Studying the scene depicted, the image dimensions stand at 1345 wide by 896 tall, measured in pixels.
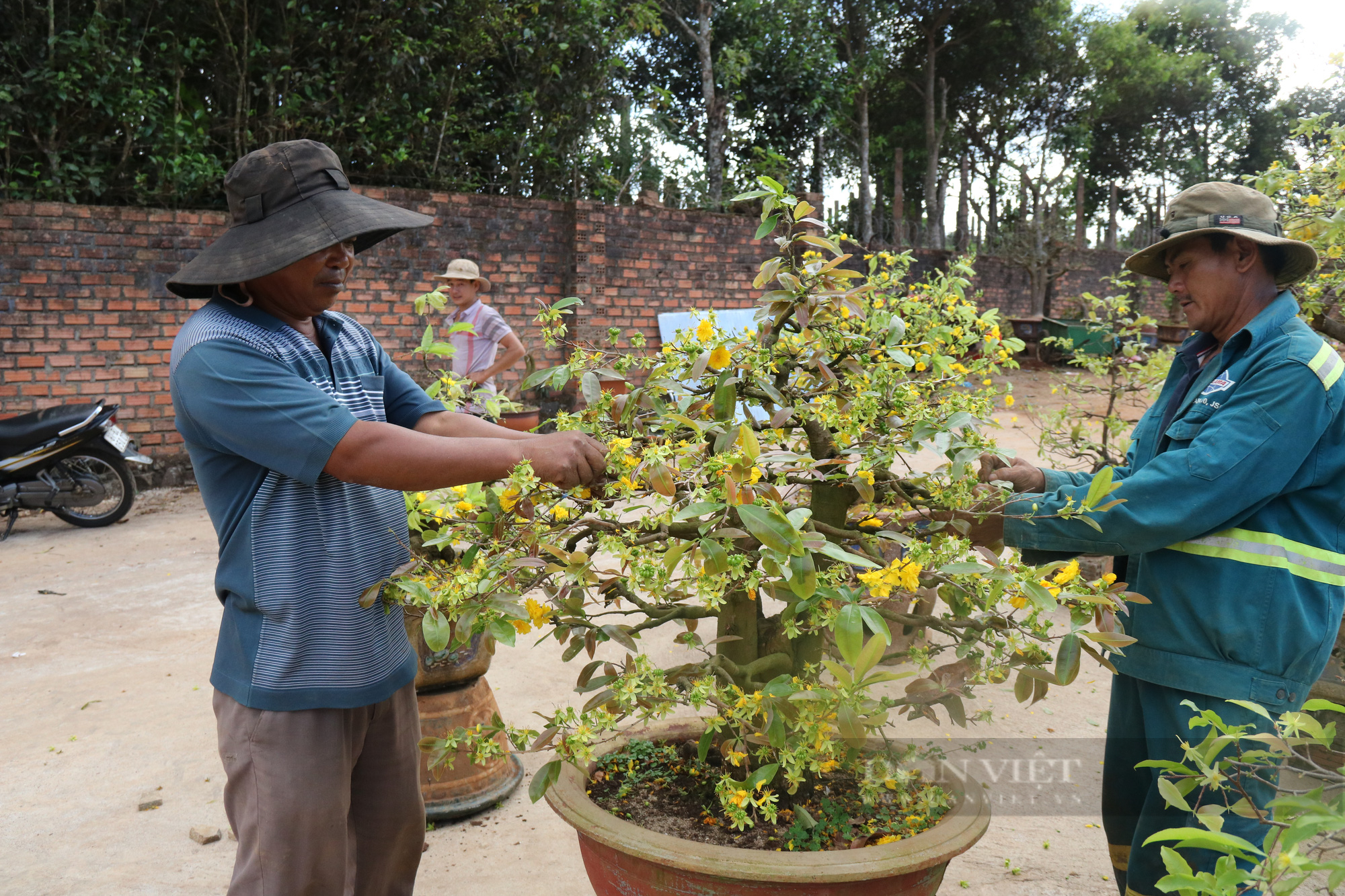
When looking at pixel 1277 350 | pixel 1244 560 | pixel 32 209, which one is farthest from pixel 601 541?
pixel 32 209

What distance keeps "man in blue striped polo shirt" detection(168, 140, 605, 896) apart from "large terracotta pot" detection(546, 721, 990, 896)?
473 millimetres

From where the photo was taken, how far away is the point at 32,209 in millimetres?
6699

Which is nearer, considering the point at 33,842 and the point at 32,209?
the point at 33,842

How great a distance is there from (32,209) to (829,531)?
717 centimetres

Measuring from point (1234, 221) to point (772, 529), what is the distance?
1.29 m

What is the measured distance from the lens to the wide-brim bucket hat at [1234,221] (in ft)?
6.10

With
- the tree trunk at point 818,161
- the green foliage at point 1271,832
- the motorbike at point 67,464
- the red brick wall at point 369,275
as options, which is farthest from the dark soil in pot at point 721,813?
the tree trunk at point 818,161

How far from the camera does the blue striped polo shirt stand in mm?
1542

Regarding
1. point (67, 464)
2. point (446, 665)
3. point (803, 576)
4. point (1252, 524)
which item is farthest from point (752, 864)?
point (67, 464)

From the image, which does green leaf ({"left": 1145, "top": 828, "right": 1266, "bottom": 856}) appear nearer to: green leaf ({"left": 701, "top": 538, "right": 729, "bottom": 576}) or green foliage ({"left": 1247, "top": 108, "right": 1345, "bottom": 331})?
green leaf ({"left": 701, "top": 538, "right": 729, "bottom": 576})

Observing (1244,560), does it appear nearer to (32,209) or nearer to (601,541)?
(601,541)

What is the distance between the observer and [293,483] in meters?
1.65

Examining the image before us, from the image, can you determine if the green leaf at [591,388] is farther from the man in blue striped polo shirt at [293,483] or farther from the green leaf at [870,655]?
the green leaf at [870,655]

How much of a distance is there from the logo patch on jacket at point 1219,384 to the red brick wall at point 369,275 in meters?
4.79
